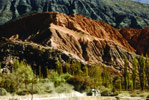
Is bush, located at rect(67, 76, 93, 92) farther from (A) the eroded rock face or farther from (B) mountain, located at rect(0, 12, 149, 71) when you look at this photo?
(A) the eroded rock face

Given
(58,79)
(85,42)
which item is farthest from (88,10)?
(58,79)

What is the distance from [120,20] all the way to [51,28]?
92.6 metres

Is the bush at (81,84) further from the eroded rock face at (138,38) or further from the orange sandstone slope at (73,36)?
the eroded rock face at (138,38)

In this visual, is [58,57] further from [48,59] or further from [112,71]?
[112,71]

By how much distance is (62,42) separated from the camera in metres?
104

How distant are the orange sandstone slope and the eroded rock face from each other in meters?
6.00

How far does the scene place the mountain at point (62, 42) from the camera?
9112cm

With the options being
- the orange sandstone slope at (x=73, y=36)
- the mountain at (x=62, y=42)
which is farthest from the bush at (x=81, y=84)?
the orange sandstone slope at (x=73, y=36)

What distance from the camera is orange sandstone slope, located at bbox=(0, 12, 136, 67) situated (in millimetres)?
103500

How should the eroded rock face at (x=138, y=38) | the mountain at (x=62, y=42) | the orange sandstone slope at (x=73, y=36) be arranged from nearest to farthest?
the mountain at (x=62, y=42) → the orange sandstone slope at (x=73, y=36) → the eroded rock face at (x=138, y=38)

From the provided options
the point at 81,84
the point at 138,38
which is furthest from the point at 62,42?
the point at 81,84

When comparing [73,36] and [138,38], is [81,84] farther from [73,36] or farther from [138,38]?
[138,38]

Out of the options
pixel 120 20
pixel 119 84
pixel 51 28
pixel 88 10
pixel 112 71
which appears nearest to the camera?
pixel 119 84

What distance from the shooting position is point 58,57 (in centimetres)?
8838
